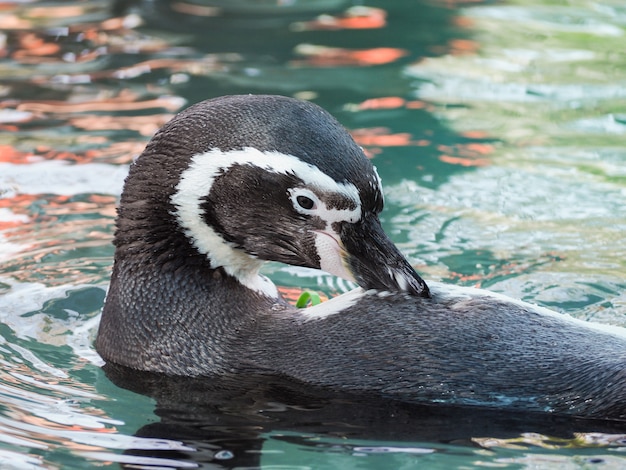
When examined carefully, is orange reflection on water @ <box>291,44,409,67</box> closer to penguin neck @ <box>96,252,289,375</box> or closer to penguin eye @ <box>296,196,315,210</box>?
penguin neck @ <box>96,252,289,375</box>

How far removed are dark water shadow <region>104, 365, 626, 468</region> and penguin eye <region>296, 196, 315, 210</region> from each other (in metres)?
0.66

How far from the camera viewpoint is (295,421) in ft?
15.6

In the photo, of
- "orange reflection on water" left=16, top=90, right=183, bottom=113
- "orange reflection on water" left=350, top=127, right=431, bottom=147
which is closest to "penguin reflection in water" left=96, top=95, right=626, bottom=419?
"orange reflection on water" left=350, top=127, right=431, bottom=147

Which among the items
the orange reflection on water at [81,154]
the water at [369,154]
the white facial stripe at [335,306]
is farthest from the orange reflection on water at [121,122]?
the white facial stripe at [335,306]

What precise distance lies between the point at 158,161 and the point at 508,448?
5.69ft

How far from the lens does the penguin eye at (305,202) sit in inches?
186

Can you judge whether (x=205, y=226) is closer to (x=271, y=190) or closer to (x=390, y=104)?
(x=271, y=190)

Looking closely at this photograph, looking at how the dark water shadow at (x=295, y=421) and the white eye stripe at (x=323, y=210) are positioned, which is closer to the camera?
the dark water shadow at (x=295, y=421)

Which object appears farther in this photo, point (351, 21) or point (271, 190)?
point (351, 21)

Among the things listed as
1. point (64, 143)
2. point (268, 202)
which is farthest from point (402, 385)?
point (64, 143)

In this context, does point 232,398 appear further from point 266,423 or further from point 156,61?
point 156,61

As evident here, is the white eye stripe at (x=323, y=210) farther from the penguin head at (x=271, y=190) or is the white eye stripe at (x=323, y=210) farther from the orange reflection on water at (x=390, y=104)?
the orange reflection on water at (x=390, y=104)

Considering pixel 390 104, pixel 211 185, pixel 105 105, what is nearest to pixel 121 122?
pixel 105 105

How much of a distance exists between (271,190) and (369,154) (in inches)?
133
